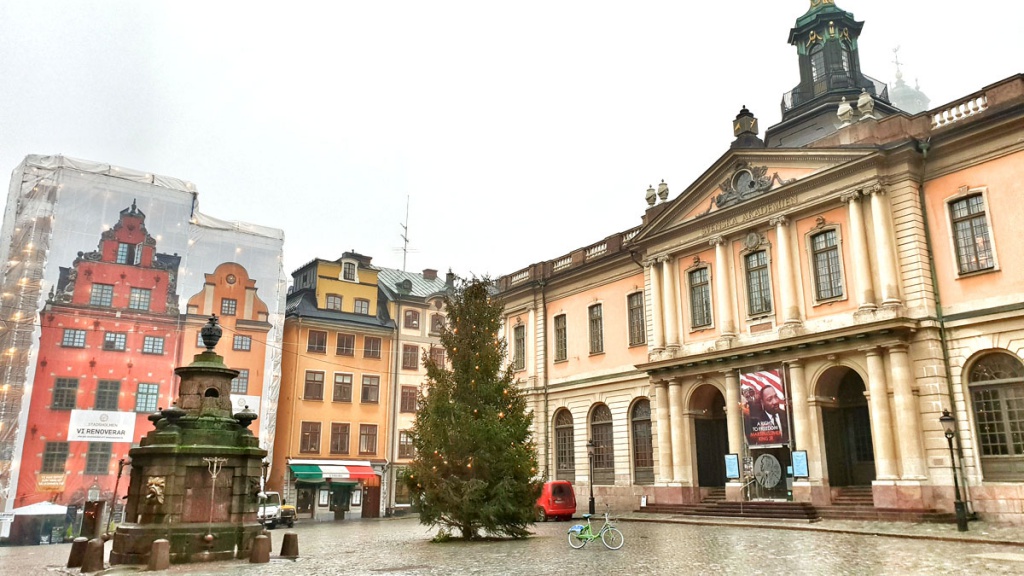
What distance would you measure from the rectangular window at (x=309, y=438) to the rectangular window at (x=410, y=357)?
7.00m

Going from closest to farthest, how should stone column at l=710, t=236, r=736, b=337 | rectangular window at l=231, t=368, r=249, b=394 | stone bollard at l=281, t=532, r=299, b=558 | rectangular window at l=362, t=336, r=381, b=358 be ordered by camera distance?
stone bollard at l=281, t=532, r=299, b=558, stone column at l=710, t=236, r=736, b=337, rectangular window at l=231, t=368, r=249, b=394, rectangular window at l=362, t=336, r=381, b=358

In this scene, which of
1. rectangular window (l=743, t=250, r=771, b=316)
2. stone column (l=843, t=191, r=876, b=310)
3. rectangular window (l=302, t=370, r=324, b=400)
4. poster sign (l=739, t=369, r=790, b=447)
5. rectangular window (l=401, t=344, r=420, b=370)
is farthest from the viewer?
rectangular window (l=401, t=344, r=420, b=370)

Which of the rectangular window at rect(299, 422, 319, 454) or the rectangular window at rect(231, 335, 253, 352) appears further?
the rectangular window at rect(299, 422, 319, 454)

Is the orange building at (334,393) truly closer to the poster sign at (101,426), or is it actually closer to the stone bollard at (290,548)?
the poster sign at (101,426)

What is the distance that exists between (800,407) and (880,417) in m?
2.73

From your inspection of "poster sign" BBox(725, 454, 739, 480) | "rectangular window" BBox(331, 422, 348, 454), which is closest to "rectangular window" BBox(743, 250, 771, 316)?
"poster sign" BBox(725, 454, 739, 480)

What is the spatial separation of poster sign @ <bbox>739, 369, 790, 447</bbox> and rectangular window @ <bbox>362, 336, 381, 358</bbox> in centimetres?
2619

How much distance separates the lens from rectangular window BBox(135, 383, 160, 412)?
3553 centimetres

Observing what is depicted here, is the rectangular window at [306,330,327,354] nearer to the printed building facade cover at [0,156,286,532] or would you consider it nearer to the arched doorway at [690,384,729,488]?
the printed building facade cover at [0,156,286,532]

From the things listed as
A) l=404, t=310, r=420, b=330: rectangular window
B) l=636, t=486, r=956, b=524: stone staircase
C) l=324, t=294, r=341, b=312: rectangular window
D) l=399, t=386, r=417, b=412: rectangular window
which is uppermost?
l=324, t=294, r=341, b=312: rectangular window

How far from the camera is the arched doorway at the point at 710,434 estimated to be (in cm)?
Answer: 2930

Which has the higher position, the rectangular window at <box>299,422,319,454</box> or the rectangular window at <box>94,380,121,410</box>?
the rectangular window at <box>94,380,121,410</box>

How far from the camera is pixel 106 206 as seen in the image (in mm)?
35812

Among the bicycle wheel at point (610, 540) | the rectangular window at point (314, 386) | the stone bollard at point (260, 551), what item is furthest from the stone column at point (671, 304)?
the rectangular window at point (314, 386)
